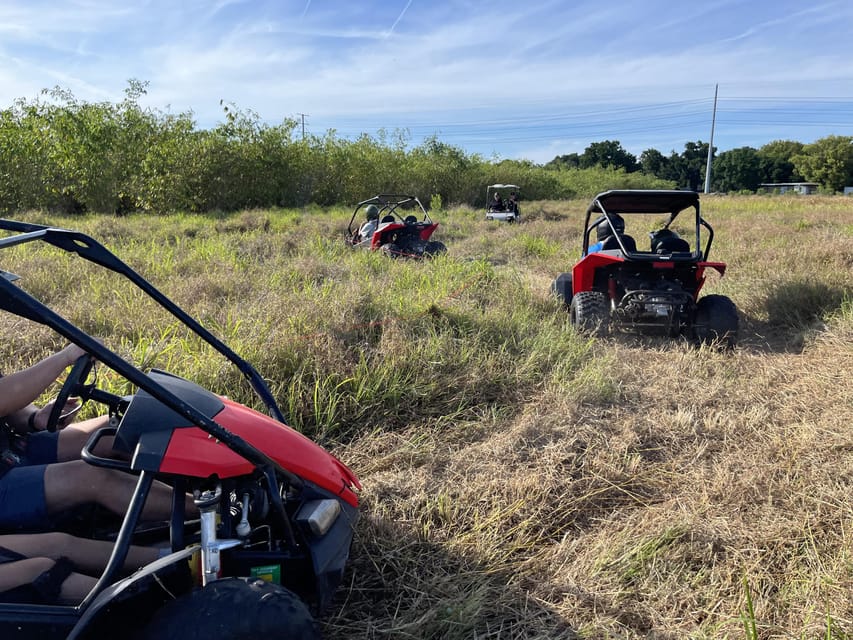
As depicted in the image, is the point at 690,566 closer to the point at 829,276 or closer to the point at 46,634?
the point at 46,634

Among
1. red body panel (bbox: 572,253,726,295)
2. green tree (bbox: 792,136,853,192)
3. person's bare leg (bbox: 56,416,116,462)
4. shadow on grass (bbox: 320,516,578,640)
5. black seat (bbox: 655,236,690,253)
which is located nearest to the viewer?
shadow on grass (bbox: 320,516,578,640)

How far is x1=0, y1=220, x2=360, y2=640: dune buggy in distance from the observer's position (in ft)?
4.18

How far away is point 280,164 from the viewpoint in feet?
64.7

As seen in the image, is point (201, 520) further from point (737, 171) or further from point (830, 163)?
point (737, 171)

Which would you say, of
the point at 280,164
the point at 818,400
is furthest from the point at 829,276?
the point at 280,164

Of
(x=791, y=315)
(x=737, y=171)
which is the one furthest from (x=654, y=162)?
(x=791, y=315)

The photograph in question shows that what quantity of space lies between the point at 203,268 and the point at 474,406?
12.1 ft

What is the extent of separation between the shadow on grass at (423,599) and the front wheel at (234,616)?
57 cm

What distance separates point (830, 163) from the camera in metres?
60.4

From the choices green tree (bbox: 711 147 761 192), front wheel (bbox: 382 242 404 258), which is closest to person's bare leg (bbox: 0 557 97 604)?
front wheel (bbox: 382 242 404 258)

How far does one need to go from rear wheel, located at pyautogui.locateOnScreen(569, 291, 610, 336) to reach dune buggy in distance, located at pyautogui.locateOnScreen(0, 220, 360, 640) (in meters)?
3.09

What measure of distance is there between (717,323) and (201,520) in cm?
420

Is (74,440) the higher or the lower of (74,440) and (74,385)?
the lower

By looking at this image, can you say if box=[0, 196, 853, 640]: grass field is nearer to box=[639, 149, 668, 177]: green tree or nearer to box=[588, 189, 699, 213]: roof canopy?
box=[588, 189, 699, 213]: roof canopy
